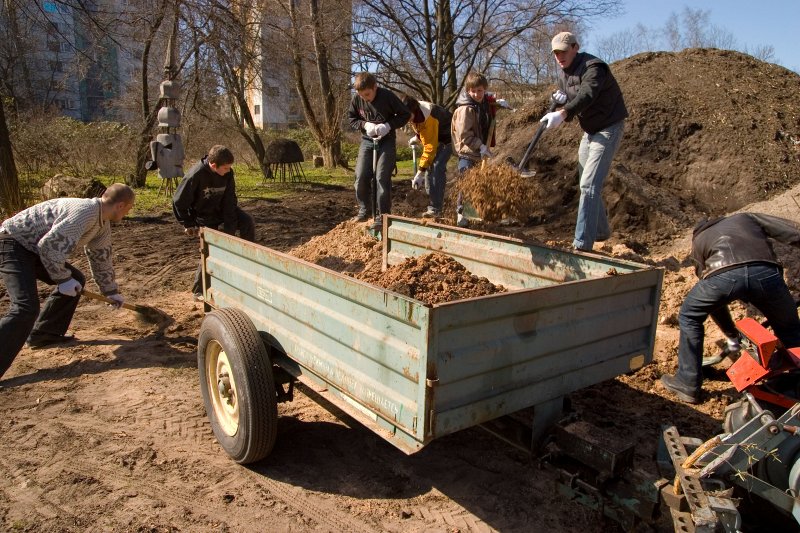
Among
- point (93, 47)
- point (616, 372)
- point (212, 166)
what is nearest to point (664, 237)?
point (616, 372)

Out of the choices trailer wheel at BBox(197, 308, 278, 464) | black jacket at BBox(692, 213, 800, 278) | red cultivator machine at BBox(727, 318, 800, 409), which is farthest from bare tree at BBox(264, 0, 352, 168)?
red cultivator machine at BBox(727, 318, 800, 409)

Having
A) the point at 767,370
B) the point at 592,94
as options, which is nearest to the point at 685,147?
the point at 592,94

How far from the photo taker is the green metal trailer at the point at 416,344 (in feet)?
7.84

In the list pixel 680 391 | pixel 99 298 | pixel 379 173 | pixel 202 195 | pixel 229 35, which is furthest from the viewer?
pixel 229 35

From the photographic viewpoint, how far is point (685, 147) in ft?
28.1

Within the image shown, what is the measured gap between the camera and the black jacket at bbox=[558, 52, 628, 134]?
502 centimetres

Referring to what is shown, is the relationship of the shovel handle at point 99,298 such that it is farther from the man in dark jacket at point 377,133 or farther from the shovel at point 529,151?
the shovel at point 529,151

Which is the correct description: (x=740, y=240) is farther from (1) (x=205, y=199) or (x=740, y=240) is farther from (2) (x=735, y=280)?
(1) (x=205, y=199)

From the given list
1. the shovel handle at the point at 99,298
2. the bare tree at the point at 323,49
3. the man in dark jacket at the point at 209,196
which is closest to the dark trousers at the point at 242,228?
the man in dark jacket at the point at 209,196

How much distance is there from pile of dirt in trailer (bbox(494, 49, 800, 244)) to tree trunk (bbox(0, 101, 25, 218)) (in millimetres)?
7785

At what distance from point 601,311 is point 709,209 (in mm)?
5699

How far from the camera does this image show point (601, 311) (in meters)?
2.90

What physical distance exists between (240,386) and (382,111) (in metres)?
4.27

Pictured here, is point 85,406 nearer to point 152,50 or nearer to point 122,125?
point 152,50
